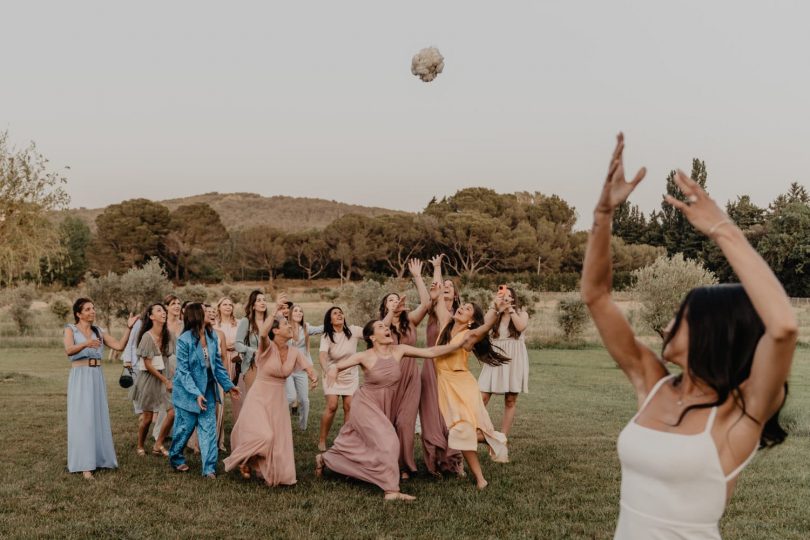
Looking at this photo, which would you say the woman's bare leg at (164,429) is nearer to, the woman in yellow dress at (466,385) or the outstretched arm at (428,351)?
the outstretched arm at (428,351)

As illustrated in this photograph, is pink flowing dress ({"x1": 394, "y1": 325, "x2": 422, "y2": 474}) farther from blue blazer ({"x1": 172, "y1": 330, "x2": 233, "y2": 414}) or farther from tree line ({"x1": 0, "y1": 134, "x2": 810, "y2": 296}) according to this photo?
tree line ({"x1": 0, "y1": 134, "x2": 810, "y2": 296})

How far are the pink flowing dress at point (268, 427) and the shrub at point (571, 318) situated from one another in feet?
64.6

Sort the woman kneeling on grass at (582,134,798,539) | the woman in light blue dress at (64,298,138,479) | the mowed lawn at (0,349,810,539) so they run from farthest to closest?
1. the woman in light blue dress at (64,298,138,479)
2. the mowed lawn at (0,349,810,539)
3. the woman kneeling on grass at (582,134,798,539)

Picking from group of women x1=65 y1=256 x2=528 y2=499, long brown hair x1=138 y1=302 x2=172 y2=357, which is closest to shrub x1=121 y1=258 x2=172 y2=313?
long brown hair x1=138 y1=302 x2=172 y2=357

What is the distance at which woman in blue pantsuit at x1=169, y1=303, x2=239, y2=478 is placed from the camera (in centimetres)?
874

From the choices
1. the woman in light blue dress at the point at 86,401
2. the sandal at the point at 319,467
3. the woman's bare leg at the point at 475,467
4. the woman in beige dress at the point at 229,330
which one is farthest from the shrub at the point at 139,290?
the woman's bare leg at the point at 475,467

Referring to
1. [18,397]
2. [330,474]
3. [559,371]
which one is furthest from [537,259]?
[330,474]

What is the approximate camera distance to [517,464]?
9.27 m

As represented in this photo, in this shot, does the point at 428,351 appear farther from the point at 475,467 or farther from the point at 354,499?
the point at 354,499

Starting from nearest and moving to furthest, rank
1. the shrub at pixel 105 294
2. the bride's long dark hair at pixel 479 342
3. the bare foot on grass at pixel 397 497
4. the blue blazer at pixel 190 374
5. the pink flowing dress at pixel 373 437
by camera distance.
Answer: the bare foot on grass at pixel 397 497 < the pink flowing dress at pixel 373 437 < the blue blazer at pixel 190 374 < the bride's long dark hair at pixel 479 342 < the shrub at pixel 105 294

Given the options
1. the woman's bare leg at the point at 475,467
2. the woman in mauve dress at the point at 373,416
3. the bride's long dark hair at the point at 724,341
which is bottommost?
the woman's bare leg at the point at 475,467

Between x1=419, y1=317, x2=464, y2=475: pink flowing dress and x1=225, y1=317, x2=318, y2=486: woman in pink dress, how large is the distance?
4.35 feet

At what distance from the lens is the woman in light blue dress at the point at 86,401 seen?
8539 millimetres

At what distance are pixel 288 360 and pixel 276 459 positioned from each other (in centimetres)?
112
